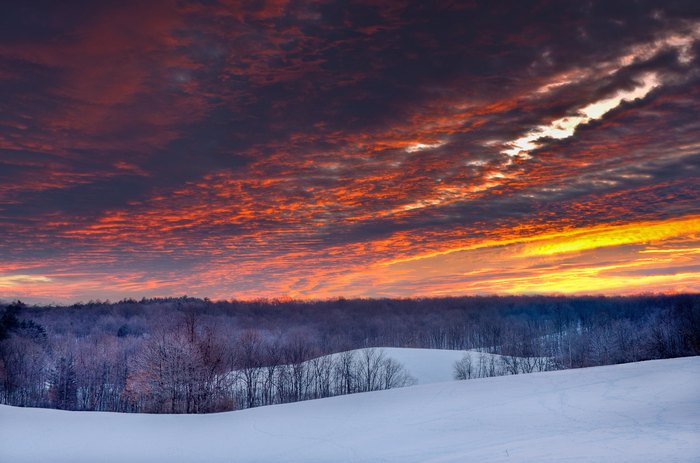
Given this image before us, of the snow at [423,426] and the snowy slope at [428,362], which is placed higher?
the snow at [423,426]

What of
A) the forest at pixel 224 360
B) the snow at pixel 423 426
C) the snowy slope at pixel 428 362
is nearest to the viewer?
the snow at pixel 423 426

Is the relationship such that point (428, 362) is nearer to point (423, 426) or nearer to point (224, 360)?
point (224, 360)

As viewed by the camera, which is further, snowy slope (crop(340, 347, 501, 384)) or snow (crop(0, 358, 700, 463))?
snowy slope (crop(340, 347, 501, 384))

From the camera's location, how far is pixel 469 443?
19266 mm

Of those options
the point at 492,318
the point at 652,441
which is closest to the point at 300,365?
the point at 652,441

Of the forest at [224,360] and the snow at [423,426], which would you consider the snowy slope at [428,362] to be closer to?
the forest at [224,360]

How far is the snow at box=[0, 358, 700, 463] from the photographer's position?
1783 cm

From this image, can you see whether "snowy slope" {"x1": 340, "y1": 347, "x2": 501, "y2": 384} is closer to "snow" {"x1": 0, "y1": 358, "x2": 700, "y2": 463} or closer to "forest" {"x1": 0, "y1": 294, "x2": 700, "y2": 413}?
"forest" {"x1": 0, "y1": 294, "x2": 700, "y2": 413}

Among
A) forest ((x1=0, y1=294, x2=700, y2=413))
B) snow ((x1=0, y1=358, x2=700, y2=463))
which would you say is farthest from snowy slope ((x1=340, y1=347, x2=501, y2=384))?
snow ((x1=0, y1=358, x2=700, y2=463))

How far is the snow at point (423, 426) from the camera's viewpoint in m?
17.8

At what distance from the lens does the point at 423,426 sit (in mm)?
23609

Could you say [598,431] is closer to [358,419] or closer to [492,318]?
[358,419]

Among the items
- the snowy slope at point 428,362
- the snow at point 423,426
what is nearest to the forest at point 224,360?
the snowy slope at point 428,362

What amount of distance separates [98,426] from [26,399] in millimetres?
50012
